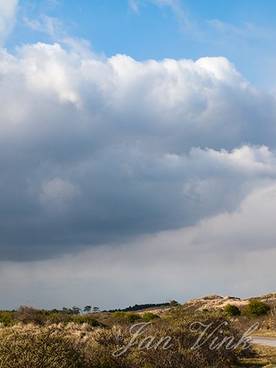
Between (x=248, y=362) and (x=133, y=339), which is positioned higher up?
(x=133, y=339)

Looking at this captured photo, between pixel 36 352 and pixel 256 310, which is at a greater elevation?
pixel 256 310

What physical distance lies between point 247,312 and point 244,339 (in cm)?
3872

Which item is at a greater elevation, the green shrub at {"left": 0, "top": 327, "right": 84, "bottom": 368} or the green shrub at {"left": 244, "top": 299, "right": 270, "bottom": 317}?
the green shrub at {"left": 244, "top": 299, "right": 270, "bottom": 317}

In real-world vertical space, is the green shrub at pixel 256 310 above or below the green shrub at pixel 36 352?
above

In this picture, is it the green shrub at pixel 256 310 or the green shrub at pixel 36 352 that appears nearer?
the green shrub at pixel 36 352

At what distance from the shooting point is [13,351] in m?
17.4

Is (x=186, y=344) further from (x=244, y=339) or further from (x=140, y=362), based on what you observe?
(x=244, y=339)

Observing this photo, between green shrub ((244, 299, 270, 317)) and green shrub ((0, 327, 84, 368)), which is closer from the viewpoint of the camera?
green shrub ((0, 327, 84, 368))

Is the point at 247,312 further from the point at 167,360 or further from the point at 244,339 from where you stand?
the point at 167,360

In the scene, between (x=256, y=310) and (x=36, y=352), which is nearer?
(x=36, y=352)

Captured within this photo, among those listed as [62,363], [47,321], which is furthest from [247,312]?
[62,363]

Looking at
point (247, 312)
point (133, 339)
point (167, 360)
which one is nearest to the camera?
point (167, 360)

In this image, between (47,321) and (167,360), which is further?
(47,321)

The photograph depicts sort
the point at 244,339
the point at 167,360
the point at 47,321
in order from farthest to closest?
the point at 47,321 → the point at 244,339 → the point at 167,360
